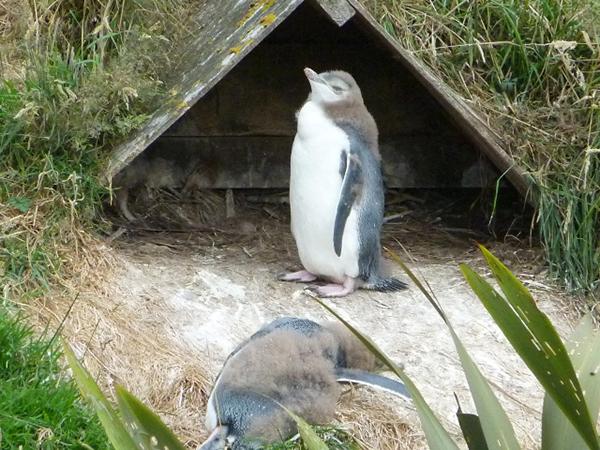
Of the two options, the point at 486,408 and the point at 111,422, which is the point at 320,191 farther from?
the point at 111,422

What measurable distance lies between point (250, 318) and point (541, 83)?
74.9 inches

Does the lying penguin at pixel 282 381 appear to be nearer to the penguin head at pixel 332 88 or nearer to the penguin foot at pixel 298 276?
the penguin foot at pixel 298 276

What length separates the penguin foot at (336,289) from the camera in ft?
14.4

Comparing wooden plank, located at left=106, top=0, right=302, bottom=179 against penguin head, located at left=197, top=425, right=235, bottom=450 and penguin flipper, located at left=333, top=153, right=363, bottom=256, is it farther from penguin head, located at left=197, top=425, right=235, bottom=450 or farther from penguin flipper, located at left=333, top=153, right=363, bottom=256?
penguin head, located at left=197, top=425, right=235, bottom=450

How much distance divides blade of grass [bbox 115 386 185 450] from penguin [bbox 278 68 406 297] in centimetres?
312

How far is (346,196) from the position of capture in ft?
14.3

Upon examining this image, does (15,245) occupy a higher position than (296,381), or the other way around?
(15,245)

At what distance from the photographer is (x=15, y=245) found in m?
3.96

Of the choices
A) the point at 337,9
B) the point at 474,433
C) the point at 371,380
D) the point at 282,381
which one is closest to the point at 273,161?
the point at 337,9

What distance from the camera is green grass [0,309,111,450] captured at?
2.87 meters

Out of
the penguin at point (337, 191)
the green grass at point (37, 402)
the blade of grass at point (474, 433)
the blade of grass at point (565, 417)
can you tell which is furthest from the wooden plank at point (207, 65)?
the blade of grass at point (565, 417)

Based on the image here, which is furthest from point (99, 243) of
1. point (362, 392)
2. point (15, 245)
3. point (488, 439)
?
point (488, 439)

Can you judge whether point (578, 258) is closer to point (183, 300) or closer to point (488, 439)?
point (183, 300)

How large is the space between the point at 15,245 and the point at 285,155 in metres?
2.08
